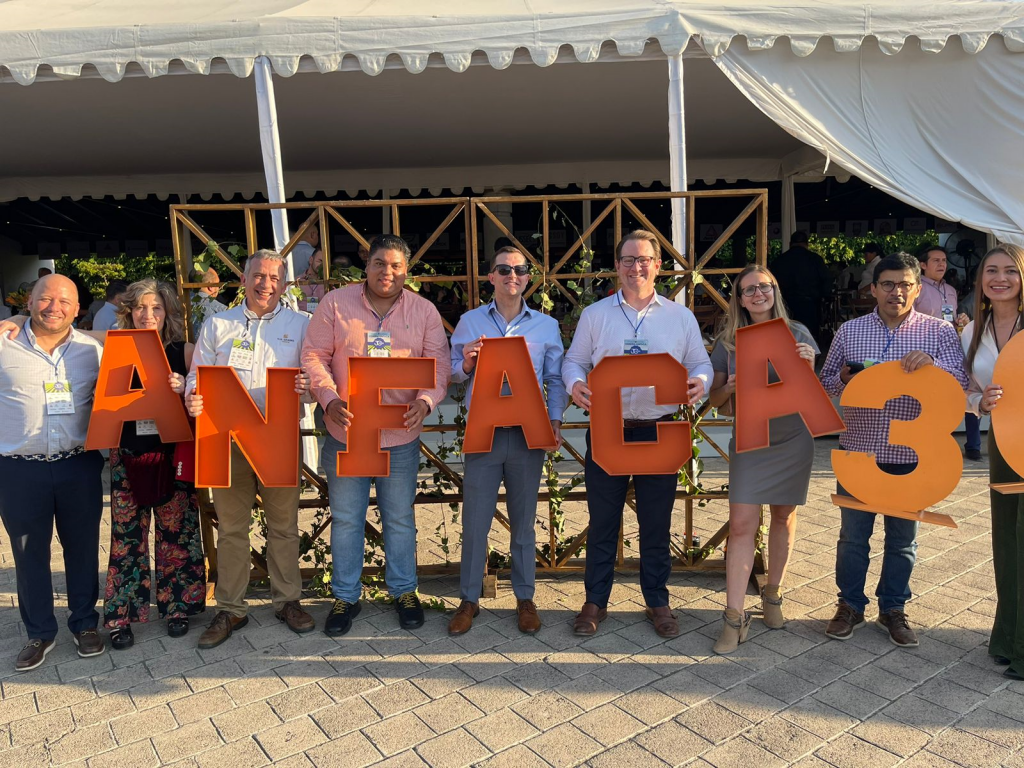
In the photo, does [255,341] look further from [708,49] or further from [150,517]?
[708,49]

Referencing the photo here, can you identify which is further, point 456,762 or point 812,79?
point 812,79

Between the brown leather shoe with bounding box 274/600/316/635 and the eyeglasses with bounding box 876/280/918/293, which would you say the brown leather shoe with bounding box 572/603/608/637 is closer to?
the brown leather shoe with bounding box 274/600/316/635

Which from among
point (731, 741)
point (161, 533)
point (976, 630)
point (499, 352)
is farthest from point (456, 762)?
point (976, 630)

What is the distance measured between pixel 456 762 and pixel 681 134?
13.7 feet

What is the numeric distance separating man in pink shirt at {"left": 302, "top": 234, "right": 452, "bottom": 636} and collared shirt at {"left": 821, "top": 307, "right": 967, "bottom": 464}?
196 centimetres

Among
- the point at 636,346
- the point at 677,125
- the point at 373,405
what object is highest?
the point at 677,125

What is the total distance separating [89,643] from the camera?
3.50m

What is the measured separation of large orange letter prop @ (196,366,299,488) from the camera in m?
3.50

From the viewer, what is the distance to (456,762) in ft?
8.63

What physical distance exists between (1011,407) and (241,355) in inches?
134

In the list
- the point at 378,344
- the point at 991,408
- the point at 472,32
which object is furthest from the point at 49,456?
the point at 991,408

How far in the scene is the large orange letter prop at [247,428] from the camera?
11.5 feet

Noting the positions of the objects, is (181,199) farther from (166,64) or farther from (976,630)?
(976,630)

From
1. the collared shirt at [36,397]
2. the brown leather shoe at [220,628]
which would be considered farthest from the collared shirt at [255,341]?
the brown leather shoe at [220,628]
